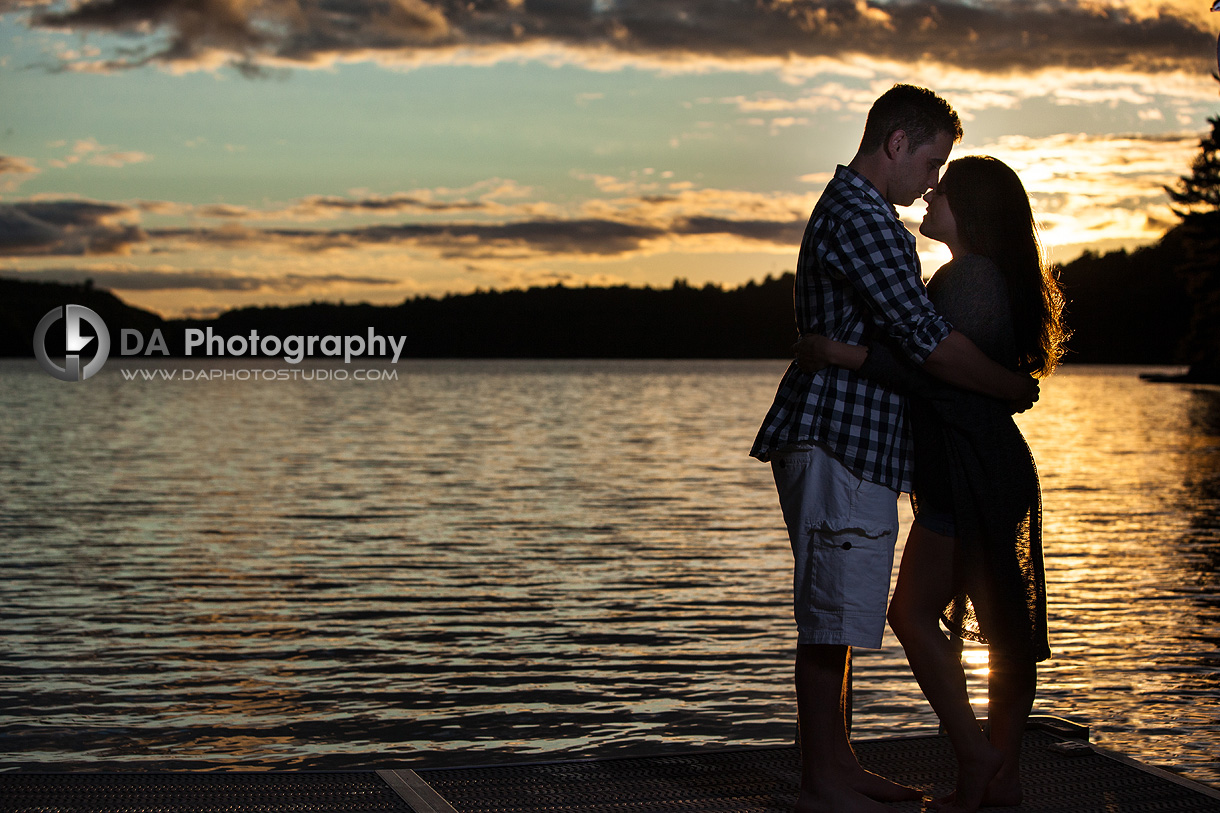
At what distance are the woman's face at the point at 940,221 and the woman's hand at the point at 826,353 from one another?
46 centimetres

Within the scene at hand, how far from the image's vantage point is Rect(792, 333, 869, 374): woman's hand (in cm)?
334

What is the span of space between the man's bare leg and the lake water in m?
3.02

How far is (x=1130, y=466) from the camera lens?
25109 mm

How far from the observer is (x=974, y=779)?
3494 millimetres

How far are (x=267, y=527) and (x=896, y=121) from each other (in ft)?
45.0

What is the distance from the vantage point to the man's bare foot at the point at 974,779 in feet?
11.4

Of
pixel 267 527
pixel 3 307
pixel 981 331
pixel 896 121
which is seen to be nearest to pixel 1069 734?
pixel 981 331

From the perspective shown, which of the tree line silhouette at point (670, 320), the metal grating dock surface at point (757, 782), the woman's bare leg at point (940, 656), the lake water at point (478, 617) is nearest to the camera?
the woman's bare leg at point (940, 656)

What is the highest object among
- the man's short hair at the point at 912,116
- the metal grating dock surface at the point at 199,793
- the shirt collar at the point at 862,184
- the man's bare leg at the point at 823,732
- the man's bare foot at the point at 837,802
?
the man's short hair at the point at 912,116

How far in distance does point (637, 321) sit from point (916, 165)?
617 ft

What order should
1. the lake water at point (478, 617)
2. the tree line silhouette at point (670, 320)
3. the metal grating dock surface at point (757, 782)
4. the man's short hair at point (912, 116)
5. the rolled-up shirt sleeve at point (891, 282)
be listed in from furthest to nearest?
1. the tree line silhouette at point (670, 320)
2. the lake water at point (478, 617)
3. the metal grating dock surface at point (757, 782)
4. the man's short hair at point (912, 116)
5. the rolled-up shirt sleeve at point (891, 282)

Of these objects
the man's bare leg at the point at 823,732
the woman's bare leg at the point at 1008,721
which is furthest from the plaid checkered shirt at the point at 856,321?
the woman's bare leg at the point at 1008,721

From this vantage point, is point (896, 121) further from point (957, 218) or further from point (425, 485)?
point (425, 485)

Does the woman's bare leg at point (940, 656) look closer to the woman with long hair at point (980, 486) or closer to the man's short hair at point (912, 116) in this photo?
the woman with long hair at point (980, 486)
